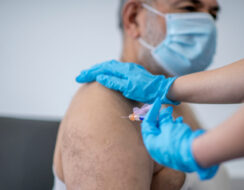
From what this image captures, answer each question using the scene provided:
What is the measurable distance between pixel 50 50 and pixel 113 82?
4.68ft

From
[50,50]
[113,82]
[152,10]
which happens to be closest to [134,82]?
[113,82]

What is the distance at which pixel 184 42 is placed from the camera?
1.02m

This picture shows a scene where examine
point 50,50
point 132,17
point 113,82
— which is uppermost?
point 132,17

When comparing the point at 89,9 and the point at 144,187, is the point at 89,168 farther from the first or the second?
the point at 89,9

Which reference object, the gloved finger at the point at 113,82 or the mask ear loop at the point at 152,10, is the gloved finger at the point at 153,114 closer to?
the gloved finger at the point at 113,82

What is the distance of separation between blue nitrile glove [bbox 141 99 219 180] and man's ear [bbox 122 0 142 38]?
68 centimetres

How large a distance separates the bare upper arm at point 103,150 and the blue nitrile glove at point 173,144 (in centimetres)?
18

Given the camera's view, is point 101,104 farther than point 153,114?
Yes

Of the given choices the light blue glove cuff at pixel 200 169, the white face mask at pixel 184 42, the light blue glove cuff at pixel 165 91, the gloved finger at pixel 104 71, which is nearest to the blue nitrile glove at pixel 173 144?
the light blue glove cuff at pixel 200 169

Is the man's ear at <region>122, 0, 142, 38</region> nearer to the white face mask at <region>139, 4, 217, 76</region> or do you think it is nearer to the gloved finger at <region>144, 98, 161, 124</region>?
the white face mask at <region>139, 4, 217, 76</region>

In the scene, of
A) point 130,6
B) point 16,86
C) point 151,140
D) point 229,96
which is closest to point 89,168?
point 151,140

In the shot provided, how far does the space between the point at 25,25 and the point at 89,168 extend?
5.94 feet

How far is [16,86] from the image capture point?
203 centimetres

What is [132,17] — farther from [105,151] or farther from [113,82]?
[105,151]
